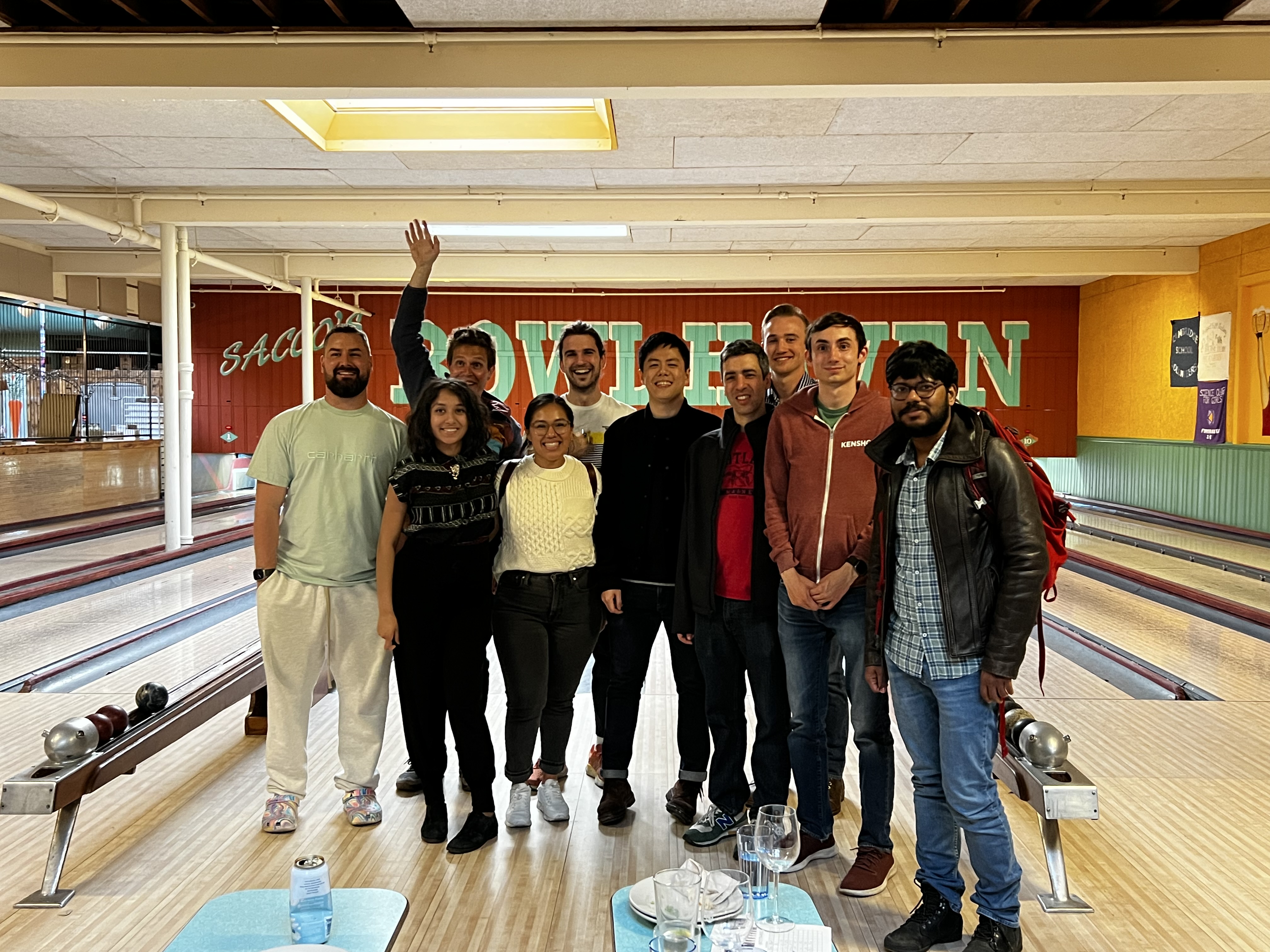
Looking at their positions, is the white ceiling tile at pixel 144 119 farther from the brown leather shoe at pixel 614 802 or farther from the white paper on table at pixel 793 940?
the white paper on table at pixel 793 940

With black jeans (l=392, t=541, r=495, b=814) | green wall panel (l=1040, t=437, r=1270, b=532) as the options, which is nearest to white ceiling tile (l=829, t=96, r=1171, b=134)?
→ black jeans (l=392, t=541, r=495, b=814)

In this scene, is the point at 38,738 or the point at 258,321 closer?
the point at 38,738

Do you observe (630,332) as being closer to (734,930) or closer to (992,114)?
(992,114)

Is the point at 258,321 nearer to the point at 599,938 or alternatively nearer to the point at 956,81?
the point at 956,81

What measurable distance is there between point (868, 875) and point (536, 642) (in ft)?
3.63

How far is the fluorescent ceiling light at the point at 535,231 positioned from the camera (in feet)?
32.5

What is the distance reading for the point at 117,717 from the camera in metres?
2.93

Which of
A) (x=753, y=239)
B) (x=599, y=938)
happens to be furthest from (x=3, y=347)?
(x=599, y=938)

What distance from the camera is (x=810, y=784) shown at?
104 inches

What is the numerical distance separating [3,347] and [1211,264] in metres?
14.1

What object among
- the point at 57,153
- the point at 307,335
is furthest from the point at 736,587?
the point at 307,335

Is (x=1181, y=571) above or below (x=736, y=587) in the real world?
below

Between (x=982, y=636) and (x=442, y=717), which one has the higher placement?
(x=982, y=636)

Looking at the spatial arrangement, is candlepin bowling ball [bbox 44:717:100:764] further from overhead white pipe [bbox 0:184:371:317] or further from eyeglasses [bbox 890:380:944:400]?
overhead white pipe [bbox 0:184:371:317]
